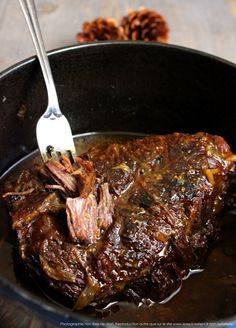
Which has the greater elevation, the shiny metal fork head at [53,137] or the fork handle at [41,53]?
the fork handle at [41,53]

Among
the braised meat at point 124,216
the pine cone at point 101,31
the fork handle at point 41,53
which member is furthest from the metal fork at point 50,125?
the pine cone at point 101,31

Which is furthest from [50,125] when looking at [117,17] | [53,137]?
[117,17]

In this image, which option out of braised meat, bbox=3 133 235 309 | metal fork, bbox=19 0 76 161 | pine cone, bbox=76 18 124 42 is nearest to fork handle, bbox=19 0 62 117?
metal fork, bbox=19 0 76 161

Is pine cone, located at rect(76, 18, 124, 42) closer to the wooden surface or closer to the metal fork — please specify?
the wooden surface

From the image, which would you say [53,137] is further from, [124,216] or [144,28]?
[144,28]

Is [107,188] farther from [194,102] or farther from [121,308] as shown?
[194,102]

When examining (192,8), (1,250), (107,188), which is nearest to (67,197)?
(107,188)

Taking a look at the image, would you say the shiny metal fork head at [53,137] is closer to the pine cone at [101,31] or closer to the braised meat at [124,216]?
the braised meat at [124,216]
